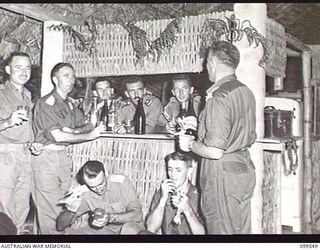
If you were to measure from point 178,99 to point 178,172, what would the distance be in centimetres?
27

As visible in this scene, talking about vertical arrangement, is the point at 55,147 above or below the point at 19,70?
below

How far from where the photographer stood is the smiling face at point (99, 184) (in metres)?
1.53

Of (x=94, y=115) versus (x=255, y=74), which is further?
(x=94, y=115)

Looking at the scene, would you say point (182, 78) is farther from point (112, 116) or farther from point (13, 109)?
point (13, 109)

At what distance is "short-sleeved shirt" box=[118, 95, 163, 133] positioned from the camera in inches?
64.3

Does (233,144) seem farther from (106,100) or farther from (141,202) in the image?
(106,100)

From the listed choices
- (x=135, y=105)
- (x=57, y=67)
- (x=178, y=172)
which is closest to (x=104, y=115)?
(x=135, y=105)

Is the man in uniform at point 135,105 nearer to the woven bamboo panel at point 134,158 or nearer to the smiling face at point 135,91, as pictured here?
the smiling face at point 135,91

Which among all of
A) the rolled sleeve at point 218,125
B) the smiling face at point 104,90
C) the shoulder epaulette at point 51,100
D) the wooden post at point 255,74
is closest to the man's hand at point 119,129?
the smiling face at point 104,90

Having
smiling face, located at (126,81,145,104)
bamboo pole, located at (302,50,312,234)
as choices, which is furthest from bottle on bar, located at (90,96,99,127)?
bamboo pole, located at (302,50,312,234)

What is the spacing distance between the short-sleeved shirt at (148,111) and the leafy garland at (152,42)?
0.15 metres

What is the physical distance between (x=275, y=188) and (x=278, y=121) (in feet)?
0.73

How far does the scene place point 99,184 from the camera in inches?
60.2

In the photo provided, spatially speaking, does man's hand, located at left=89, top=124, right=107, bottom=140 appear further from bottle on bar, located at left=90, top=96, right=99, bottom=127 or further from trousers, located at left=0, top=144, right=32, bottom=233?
trousers, located at left=0, top=144, right=32, bottom=233
